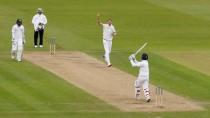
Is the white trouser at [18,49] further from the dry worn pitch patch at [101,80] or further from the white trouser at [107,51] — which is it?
the white trouser at [107,51]

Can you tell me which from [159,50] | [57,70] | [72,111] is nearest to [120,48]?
[159,50]

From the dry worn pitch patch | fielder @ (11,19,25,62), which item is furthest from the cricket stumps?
fielder @ (11,19,25,62)

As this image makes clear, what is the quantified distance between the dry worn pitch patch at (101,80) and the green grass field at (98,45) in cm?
67

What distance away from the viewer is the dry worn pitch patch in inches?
1411

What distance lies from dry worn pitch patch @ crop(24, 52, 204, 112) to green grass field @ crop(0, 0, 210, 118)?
0.67 metres

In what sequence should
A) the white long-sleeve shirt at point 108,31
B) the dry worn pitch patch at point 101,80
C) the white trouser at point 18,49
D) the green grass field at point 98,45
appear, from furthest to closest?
the white trouser at point 18,49 < the white long-sleeve shirt at point 108,31 < the dry worn pitch patch at point 101,80 < the green grass field at point 98,45

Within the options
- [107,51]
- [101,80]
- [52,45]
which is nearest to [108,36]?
[107,51]

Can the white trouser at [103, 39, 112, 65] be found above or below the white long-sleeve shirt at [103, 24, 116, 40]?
below

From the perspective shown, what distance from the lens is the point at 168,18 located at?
6969 centimetres

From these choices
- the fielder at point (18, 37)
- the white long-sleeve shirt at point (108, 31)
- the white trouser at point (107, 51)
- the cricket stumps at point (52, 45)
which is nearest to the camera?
the white trouser at point (107, 51)

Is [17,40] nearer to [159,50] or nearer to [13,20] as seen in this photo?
[159,50]

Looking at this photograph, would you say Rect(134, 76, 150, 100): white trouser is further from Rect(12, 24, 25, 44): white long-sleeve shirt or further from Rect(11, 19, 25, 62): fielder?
Rect(12, 24, 25, 44): white long-sleeve shirt

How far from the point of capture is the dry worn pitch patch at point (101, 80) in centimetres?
3584

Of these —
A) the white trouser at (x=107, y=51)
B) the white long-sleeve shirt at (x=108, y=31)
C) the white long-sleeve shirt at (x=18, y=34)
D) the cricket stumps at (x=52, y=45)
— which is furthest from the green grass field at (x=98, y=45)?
the white long-sleeve shirt at (x=108, y=31)
